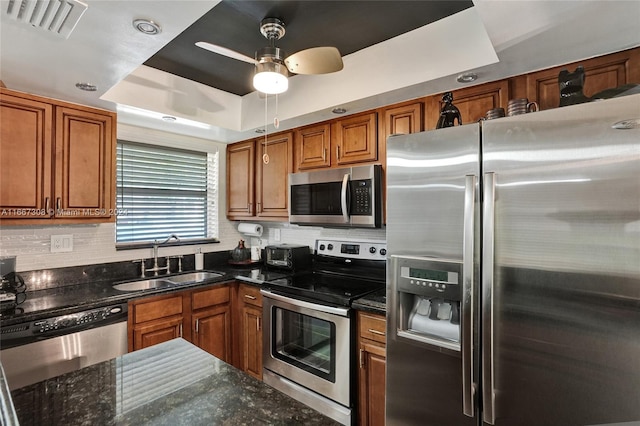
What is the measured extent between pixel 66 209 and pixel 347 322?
2033mm

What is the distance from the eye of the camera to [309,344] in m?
2.29

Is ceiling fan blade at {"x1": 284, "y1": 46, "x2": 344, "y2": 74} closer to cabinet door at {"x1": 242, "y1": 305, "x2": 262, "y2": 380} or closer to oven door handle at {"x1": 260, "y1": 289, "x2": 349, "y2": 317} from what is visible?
oven door handle at {"x1": 260, "y1": 289, "x2": 349, "y2": 317}

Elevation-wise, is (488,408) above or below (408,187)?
below

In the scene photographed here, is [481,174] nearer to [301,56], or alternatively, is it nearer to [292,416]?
[301,56]

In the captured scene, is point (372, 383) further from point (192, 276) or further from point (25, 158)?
point (25, 158)

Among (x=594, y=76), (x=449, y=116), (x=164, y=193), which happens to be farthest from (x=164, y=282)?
(x=594, y=76)

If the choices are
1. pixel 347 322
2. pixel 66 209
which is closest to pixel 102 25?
pixel 66 209

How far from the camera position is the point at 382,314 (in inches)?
73.2

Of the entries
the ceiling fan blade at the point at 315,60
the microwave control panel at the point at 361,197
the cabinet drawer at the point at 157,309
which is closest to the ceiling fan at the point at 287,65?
the ceiling fan blade at the point at 315,60

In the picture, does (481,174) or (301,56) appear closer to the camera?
(481,174)

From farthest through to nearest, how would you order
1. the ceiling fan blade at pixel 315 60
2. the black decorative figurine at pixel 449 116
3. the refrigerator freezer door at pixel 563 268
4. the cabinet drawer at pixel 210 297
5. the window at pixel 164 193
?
the window at pixel 164 193 < the cabinet drawer at pixel 210 297 < the black decorative figurine at pixel 449 116 < the ceiling fan blade at pixel 315 60 < the refrigerator freezer door at pixel 563 268

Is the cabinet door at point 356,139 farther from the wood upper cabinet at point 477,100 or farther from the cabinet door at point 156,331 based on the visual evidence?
the cabinet door at point 156,331

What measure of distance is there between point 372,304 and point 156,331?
158 cm

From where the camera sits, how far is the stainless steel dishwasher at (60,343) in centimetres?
175
